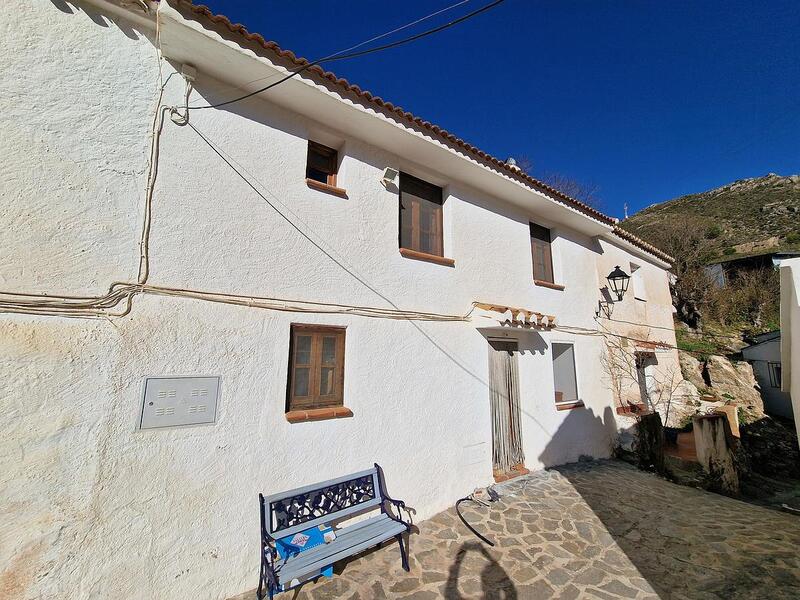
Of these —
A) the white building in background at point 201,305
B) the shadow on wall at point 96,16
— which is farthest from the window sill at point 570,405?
the shadow on wall at point 96,16

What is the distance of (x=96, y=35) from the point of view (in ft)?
11.8

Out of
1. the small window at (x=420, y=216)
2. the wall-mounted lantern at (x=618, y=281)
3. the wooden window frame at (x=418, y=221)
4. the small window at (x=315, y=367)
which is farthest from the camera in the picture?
the wall-mounted lantern at (x=618, y=281)

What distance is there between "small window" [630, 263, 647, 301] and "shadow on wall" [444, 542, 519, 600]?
10.4 meters

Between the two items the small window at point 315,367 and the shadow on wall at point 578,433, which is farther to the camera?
the shadow on wall at point 578,433

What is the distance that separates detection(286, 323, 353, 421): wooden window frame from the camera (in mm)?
4168

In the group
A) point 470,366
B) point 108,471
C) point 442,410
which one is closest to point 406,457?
point 442,410

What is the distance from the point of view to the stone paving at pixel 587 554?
358 cm

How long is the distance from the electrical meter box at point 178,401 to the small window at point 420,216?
3610 millimetres

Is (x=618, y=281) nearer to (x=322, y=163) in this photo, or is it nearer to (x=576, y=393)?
(x=576, y=393)

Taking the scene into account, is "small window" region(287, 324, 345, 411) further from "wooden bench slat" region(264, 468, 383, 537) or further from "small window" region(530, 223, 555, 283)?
"small window" region(530, 223, 555, 283)

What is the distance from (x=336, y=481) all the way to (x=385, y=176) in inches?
180

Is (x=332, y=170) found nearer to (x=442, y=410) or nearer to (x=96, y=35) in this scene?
(x=96, y=35)

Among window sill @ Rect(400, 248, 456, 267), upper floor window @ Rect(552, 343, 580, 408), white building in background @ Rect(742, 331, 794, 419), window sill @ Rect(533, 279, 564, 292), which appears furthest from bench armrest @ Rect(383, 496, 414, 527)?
white building in background @ Rect(742, 331, 794, 419)

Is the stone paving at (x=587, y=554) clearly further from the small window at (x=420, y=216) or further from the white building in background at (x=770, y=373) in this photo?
the white building in background at (x=770, y=373)
